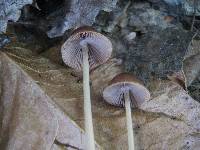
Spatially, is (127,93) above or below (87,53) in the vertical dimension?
below

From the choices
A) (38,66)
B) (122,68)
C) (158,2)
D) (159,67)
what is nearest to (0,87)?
(38,66)

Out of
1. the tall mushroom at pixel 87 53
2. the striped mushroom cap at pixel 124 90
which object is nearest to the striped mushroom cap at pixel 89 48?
the tall mushroom at pixel 87 53

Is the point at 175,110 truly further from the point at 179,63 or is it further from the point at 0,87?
the point at 0,87

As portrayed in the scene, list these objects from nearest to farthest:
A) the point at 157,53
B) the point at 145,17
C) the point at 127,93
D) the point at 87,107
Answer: the point at 87,107 < the point at 127,93 < the point at 157,53 < the point at 145,17

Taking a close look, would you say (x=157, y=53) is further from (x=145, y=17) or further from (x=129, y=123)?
(x=129, y=123)

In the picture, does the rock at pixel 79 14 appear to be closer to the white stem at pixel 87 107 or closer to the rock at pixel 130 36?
the white stem at pixel 87 107

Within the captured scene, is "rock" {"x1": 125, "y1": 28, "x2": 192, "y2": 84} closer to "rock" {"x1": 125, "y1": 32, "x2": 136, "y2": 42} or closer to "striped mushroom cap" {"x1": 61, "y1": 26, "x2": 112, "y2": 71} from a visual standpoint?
"rock" {"x1": 125, "y1": 32, "x2": 136, "y2": 42}

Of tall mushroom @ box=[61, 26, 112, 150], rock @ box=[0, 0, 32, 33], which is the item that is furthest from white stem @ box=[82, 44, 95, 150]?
rock @ box=[0, 0, 32, 33]

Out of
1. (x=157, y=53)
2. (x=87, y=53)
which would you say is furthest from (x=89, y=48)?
(x=157, y=53)
